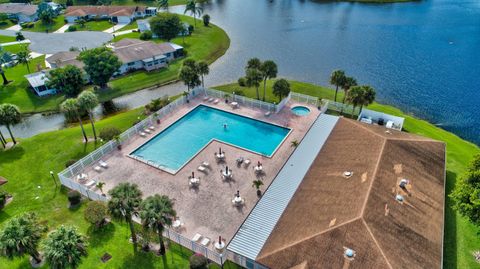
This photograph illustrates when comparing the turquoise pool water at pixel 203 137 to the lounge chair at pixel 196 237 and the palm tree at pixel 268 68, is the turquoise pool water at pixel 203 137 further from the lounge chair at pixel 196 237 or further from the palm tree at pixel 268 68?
the lounge chair at pixel 196 237

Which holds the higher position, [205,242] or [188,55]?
[188,55]

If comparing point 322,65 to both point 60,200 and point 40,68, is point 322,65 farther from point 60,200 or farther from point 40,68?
point 40,68

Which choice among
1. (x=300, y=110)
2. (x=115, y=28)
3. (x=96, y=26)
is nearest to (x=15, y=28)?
(x=96, y=26)

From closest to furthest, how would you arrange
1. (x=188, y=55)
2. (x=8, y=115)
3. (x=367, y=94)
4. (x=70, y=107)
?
(x=70, y=107), (x=8, y=115), (x=367, y=94), (x=188, y=55)

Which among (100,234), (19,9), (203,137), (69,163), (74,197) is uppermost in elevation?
(19,9)

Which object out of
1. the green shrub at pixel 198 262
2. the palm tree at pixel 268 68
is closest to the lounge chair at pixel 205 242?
the green shrub at pixel 198 262

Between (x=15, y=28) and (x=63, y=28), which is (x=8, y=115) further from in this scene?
(x=15, y=28)

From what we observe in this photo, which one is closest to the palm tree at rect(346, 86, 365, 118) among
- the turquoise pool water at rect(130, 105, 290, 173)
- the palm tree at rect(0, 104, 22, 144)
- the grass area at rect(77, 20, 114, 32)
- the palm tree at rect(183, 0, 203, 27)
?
the turquoise pool water at rect(130, 105, 290, 173)
